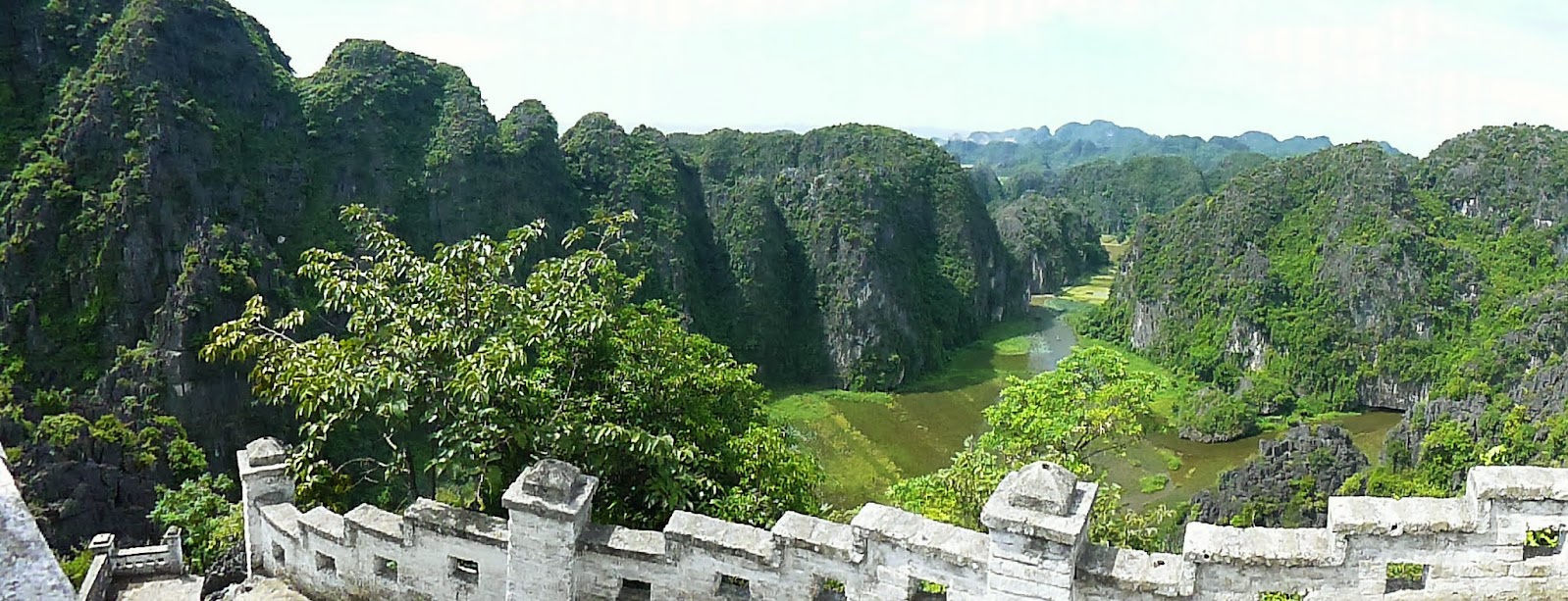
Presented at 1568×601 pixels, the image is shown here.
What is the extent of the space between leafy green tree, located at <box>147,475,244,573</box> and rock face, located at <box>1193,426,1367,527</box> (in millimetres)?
27018

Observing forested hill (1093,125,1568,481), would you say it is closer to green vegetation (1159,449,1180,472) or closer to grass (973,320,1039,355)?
green vegetation (1159,449,1180,472)

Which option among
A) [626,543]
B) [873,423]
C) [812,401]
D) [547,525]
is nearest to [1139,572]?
[626,543]

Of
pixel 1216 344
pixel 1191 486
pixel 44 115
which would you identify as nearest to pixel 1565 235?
pixel 1216 344

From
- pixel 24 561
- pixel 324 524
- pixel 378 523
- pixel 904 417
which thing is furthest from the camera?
pixel 904 417

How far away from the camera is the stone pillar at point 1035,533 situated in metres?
6.27

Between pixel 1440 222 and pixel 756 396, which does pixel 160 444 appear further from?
pixel 1440 222

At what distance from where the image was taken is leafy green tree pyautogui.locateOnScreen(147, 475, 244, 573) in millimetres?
13961

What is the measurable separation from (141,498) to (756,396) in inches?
1087

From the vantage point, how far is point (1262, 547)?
21.3 ft

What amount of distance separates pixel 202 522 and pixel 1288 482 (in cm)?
3445

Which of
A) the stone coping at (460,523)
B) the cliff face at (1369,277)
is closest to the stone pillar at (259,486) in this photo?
the stone coping at (460,523)

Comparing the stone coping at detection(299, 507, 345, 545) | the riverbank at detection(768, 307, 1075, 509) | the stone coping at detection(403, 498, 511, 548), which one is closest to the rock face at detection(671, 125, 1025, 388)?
the riverbank at detection(768, 307, 1075, 509)

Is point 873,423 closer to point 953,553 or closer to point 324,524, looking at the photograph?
point 324,524

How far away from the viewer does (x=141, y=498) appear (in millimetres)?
31844
